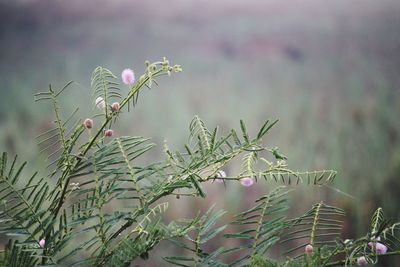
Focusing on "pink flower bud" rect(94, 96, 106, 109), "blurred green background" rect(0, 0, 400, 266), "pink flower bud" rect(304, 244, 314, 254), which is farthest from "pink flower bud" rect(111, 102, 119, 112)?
"blurred green background" rect(0, 0, 400, 266)

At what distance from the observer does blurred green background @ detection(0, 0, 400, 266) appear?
1.20 meters

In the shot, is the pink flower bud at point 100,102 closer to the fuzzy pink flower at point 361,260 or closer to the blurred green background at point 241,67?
the fuzzy pink flower at point 361,260

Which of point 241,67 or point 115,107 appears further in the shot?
point 241,67

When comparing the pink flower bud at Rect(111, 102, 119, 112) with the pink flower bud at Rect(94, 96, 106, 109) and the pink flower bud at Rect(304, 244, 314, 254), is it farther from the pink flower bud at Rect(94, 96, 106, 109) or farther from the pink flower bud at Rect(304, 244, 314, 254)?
the pink flower bud at Rect(304, 244, 314, 254)

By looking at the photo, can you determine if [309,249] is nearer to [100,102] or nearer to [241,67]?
[100,102]

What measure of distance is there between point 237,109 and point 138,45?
281 mm

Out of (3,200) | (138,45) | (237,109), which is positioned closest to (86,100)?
(138,45)

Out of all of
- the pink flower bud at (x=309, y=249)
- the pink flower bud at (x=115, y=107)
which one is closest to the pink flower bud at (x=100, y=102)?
the pink flower bud at (x=115, y=107)

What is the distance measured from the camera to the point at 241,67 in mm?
1276

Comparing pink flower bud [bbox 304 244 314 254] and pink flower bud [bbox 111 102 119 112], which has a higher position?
pink flower bud [bbox 111 102 119 112]

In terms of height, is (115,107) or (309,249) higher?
(115,107)

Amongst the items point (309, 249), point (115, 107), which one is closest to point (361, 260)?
point (309, 249)

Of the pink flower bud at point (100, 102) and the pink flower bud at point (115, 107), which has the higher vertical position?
the pink flower bud at point (100, 102)

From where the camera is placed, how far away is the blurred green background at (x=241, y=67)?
120cm
